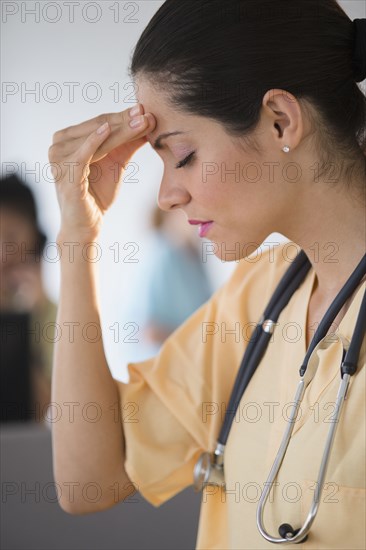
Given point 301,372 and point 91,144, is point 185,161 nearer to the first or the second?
point 91,144

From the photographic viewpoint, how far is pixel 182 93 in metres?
1.08

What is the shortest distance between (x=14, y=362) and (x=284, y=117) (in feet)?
3.87

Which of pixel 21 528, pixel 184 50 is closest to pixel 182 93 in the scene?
pixel 184 50

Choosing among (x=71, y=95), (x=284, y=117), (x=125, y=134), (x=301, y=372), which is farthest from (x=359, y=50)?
(x=71, y=95)

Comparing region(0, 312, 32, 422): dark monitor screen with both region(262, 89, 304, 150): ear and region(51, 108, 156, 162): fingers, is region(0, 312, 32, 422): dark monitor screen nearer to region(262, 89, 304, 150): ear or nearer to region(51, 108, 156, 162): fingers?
region(51, 108, 156, 162): fingers

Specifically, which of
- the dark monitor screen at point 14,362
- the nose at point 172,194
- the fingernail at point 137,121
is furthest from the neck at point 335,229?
the dark monitor screen at point 14,362

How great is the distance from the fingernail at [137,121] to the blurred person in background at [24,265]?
64.8 inches

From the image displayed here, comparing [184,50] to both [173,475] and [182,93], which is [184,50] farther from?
[173,475]

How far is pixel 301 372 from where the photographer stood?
3.44 ft

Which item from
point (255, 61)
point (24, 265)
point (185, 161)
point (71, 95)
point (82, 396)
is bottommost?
point (82, 396)

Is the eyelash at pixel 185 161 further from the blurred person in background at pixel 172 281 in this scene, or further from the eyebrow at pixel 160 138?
the blurred person in background at pixel 172 281

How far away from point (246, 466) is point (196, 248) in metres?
2.39

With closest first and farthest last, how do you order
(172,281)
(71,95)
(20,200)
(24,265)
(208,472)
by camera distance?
A: (208,472) → (20,200) → (24,265) → (172,281) → (71,95)

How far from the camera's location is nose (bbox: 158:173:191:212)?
112 centimetres
